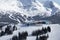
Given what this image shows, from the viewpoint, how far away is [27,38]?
43125 millimetres

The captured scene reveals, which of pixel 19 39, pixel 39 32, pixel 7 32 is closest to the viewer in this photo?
pixel 19 39

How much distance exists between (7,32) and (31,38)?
1305cm

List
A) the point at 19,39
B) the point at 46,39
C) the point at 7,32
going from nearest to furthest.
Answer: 1. the point at 46,39
2. the point at 19,39
3. the point at 7,32

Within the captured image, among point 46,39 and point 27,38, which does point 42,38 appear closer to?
point 46,39

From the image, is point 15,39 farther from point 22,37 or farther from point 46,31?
point 46,31

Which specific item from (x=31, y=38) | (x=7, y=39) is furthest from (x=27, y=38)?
(x=7, y=39)

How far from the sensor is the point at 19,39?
4134 centimetres

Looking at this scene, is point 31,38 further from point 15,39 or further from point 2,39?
point 2,39

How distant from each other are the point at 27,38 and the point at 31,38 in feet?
2.25

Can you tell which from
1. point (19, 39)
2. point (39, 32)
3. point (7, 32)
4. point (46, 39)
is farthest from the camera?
point (7, 32)

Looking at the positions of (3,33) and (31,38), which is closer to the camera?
(31,38)

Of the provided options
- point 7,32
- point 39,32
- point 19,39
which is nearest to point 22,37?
point 19,39

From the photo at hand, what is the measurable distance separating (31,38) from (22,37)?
A: 1.77 meters

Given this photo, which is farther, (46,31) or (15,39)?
(46,31)
